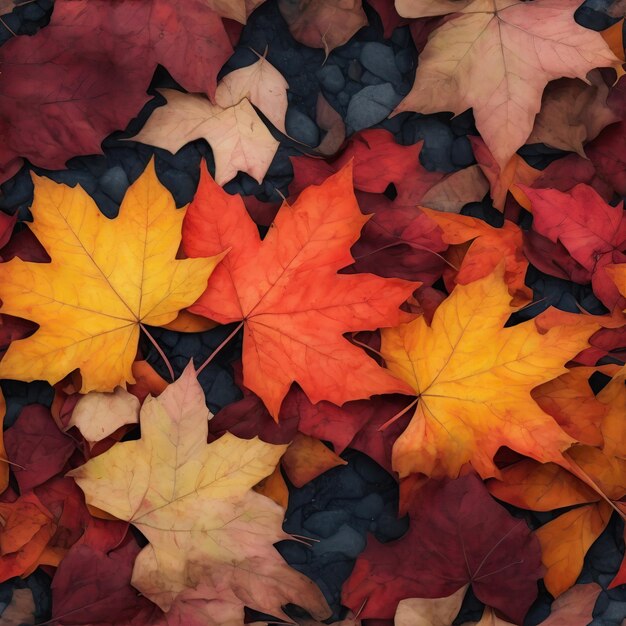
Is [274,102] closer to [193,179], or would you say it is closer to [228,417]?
[193,179]

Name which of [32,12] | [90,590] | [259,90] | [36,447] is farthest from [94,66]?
[90,590]

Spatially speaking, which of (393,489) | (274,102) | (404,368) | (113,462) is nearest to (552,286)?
(404,368)

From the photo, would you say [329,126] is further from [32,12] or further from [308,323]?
[32,12]

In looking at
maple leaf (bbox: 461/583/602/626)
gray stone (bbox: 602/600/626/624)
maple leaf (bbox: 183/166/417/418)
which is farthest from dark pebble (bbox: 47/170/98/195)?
gray stone (bbox: 602/600/626/624)

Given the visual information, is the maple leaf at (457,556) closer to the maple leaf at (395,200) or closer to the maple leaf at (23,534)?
the maple leaf at (395,200)

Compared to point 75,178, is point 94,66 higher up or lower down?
higher up

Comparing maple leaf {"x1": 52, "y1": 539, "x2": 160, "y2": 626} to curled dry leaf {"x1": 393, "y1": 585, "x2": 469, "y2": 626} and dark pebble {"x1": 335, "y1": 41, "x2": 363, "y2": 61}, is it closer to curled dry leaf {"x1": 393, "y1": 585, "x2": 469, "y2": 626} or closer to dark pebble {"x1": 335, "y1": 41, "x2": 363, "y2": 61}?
curled dry leaf {"x1": 393, "y1": 585, "x2": 469, "y2": 626}
